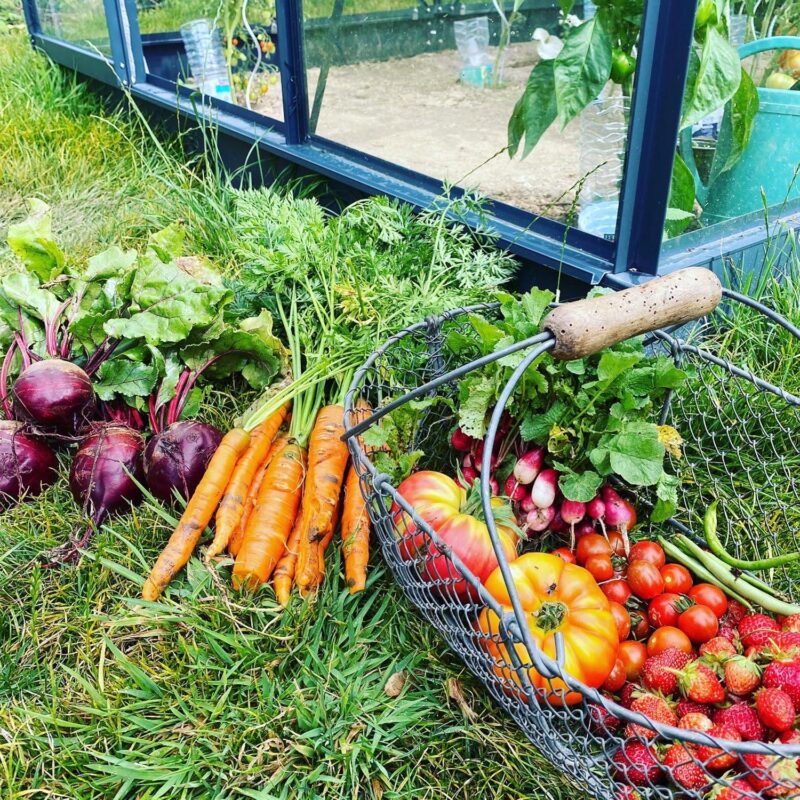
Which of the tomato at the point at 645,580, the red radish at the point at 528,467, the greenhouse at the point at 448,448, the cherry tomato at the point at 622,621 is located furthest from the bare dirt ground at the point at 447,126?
the cherry tomato at the point at 622,621

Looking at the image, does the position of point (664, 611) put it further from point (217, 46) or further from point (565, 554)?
point (217, 46)

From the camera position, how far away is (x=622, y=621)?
1.70m

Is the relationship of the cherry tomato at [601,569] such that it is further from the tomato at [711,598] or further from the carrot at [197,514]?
the carrot at [197,514]

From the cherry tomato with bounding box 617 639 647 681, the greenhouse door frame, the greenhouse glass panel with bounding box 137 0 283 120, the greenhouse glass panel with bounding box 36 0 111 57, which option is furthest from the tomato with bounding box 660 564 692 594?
the greenhouse glass panel with bounding box 36 0 111 57

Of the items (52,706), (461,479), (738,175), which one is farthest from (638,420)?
(52,706)

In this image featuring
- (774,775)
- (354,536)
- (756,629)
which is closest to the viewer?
(774,775)

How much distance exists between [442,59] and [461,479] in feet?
5.47

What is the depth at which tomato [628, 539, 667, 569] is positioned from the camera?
1826mm

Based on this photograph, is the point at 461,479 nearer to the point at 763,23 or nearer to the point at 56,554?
the point at 56,554

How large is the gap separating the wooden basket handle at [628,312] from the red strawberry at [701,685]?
0.63 metres

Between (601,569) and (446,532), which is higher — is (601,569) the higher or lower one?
the lower one

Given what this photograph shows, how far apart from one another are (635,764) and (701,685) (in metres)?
0.20

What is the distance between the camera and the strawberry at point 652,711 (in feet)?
4.59

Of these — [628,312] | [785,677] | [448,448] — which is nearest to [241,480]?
[448,448]
